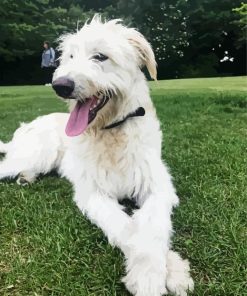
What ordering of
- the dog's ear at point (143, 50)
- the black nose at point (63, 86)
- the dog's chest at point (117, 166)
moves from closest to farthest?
the black nose at point (63, 86) < the dog's chest at point (117, 166) < the dog's ear at point (143, 50)

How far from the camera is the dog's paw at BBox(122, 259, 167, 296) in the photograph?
7.93ft

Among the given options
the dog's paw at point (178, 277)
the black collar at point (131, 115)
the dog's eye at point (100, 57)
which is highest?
the dog's eye at point (100, 57)

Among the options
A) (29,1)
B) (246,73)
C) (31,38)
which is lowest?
(246,73)

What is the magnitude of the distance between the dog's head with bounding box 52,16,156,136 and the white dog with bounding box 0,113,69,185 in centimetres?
101

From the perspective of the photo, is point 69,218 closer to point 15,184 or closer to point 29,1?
point 15,184

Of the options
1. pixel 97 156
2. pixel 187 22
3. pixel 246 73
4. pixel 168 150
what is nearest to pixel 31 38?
pixel 187 22

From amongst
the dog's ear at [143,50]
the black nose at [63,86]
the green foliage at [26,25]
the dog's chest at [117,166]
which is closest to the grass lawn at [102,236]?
the dog's chest at [117,166]

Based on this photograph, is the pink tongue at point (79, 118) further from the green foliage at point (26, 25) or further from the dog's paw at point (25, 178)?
the green foliage at point (26, 25)

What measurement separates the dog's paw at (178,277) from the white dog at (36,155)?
2.16m

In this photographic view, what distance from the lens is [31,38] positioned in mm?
30328

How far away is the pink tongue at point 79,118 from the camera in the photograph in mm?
3508

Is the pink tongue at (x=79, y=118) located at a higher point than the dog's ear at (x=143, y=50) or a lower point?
lower

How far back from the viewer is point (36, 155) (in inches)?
182

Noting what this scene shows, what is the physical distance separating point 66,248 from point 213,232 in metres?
0.91
